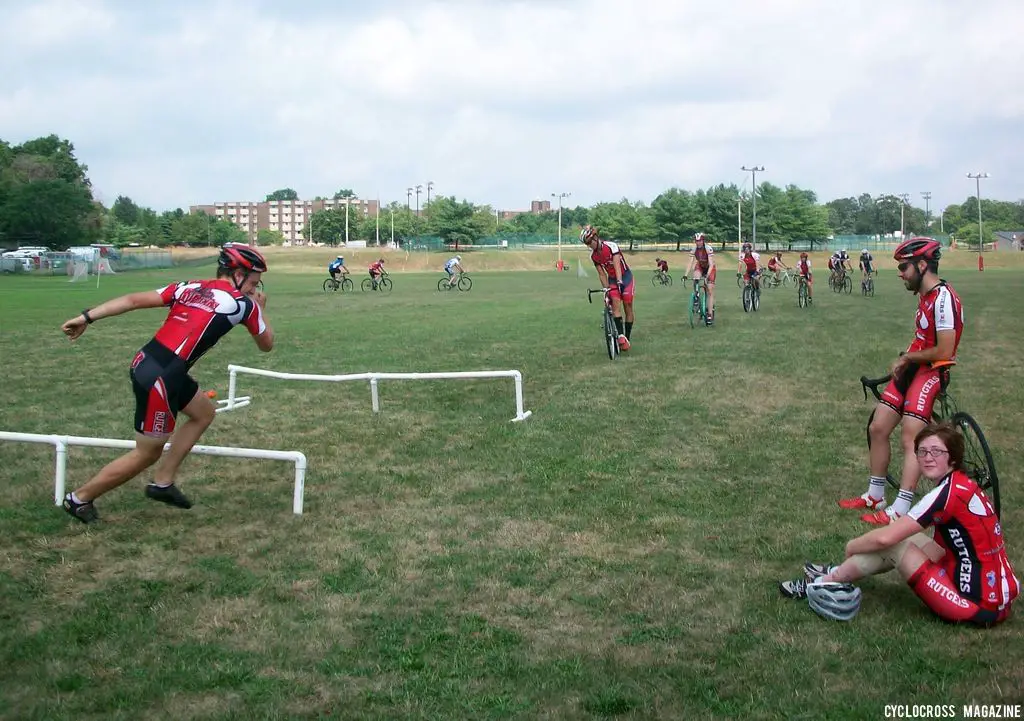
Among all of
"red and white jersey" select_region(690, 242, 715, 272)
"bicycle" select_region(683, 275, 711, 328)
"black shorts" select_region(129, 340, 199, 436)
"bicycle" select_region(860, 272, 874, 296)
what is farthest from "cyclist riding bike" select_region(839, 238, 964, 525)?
"bicycle" select_region(860, 272, 874, 296)

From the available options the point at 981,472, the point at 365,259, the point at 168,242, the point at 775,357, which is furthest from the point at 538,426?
the point at 168,242

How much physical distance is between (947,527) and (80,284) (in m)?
47.2

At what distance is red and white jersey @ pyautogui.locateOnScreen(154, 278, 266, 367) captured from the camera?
19.9ft

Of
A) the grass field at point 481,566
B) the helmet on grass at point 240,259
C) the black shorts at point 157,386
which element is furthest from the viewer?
the helmet on grass at point 240,259

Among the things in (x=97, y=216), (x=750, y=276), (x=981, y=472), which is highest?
(x=97, y=216)

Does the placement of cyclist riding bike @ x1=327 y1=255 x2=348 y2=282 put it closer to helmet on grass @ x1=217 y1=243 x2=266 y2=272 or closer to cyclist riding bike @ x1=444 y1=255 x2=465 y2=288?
cyclist riding bike @ x1=444 y1=255 x2=465 y2=288

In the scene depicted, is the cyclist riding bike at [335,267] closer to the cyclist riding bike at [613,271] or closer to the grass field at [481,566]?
the cyclist riding bike at [613,271]

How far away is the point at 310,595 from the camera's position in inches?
196

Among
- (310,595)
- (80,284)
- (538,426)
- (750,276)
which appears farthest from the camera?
(80,284)

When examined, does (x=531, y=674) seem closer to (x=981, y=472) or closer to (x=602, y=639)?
(x=602, y=639)

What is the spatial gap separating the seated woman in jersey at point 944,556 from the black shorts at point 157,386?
12.9 ft

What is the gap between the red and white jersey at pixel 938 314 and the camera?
6.27 metres

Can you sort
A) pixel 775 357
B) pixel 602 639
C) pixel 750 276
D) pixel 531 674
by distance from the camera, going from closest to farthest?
pixel 531 674, pixel 602 639, pixel 775 357, pixel 750 276

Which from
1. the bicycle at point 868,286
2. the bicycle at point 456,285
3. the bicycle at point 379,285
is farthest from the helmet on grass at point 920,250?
the bicycle at point 456,285
